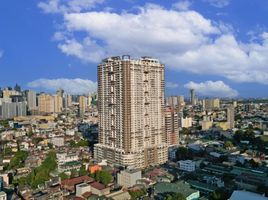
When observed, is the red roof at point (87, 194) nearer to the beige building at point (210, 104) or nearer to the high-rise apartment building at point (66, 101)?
the high-rise apartment building at point (66, 101)

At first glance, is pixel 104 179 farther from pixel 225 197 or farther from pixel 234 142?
pixel 234 142

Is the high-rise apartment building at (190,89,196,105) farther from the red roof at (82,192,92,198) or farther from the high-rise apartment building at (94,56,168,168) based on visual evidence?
the red roof at (82,192,92,198)

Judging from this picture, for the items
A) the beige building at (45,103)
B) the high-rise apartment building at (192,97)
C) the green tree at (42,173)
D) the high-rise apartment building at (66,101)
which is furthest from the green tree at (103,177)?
the high-rise apartment building at (192,97)

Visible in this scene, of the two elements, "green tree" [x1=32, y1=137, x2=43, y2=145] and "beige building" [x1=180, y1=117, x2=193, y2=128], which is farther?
"beige building" [x1=180, y1=117, x2=193, y2=128]

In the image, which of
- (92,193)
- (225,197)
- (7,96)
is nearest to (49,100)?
(7,96)

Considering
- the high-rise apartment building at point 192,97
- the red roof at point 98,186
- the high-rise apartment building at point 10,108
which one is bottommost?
the red roof at point 98,186

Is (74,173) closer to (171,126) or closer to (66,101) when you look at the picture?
(171,126)

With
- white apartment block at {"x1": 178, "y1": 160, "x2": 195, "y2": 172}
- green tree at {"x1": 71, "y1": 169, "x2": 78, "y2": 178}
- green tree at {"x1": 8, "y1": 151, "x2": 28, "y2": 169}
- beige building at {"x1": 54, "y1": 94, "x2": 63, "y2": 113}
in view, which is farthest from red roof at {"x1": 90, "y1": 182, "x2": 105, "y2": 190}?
beige building at {"x1": 54, "y1": 94, "x2": 63, "y2": 113}

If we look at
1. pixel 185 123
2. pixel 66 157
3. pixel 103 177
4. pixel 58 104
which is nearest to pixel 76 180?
pixel 103 177

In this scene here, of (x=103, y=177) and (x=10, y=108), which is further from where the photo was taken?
(x=10, y=108)
